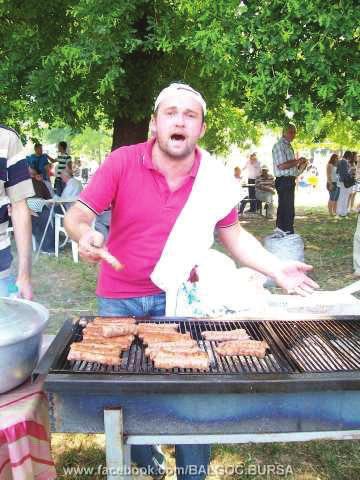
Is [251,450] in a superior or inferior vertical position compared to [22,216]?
inferior

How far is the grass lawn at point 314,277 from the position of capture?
11.6ft

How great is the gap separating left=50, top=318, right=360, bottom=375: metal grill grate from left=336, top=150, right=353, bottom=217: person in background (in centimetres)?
1430

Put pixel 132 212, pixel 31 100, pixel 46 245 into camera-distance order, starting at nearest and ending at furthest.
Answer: pixel 132 212, pixel 31 100, pixel 46 245

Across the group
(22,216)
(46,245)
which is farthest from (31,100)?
(22,216)

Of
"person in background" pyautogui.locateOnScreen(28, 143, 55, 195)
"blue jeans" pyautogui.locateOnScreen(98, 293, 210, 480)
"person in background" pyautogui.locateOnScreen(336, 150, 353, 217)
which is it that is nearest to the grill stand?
"blue jeans" pyautogui.locateOnScreen(98, 293, 210, 480)

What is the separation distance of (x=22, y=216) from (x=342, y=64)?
5.91m

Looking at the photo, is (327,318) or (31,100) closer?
(327,318)

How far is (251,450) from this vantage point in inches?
146

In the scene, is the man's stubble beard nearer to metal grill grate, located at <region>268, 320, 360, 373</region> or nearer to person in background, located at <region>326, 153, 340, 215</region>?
metal grill grate, located at <region>268, 320, 360, 373</region>

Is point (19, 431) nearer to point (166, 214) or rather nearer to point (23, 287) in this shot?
point (23, 287)

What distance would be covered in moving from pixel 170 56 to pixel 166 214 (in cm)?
788

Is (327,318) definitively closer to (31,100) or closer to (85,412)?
(85,412)

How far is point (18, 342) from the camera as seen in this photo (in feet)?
6.12

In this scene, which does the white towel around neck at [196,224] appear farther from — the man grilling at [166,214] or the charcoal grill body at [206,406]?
the charcoal grill body at [206,406]
